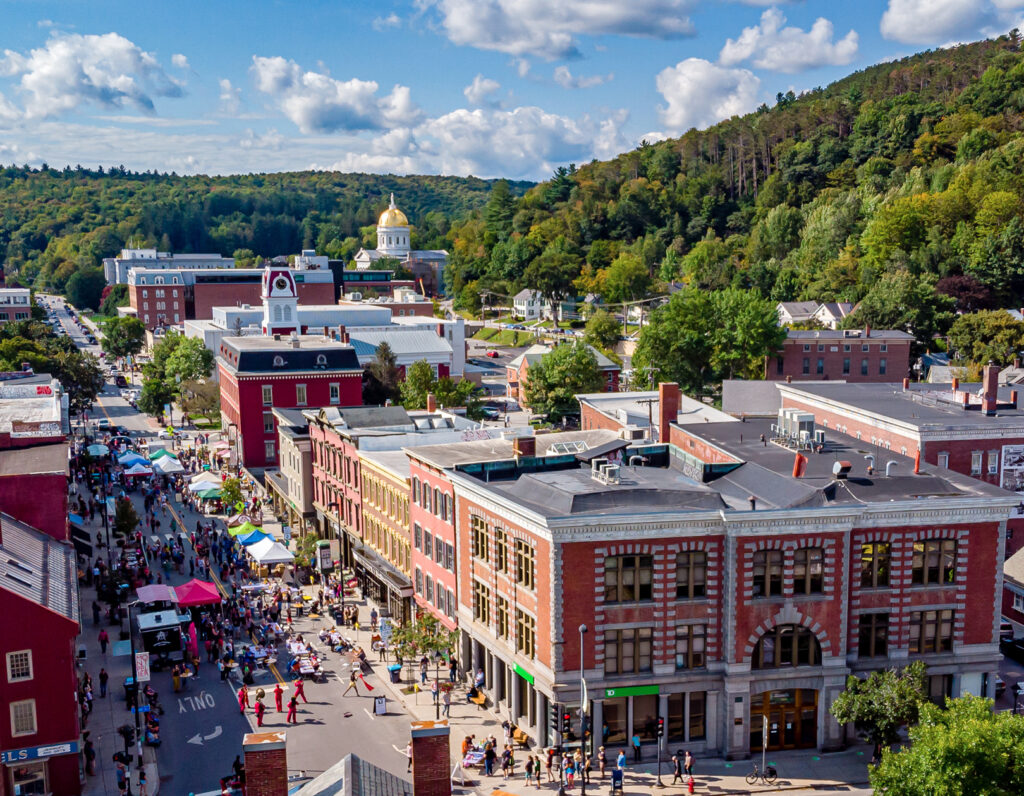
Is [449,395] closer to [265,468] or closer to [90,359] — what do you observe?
[265,468]

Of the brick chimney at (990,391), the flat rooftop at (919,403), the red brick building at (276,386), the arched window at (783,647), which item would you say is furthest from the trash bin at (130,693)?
the brick chimney at (990,391)

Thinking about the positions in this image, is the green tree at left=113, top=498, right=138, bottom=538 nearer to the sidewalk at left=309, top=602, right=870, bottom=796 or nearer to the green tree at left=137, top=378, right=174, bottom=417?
the sidewalk at left=309, top=602, right=870, bottom=796

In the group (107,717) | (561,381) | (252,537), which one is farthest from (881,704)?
(561,381)

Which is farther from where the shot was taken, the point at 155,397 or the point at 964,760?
the point at 155,397

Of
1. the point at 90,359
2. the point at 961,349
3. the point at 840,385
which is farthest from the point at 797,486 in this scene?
the point at 90,359

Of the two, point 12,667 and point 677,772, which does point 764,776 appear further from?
point 12,667

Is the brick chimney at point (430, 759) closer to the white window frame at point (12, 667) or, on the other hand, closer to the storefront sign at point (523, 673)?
the storefront sign at point (523, 673)
